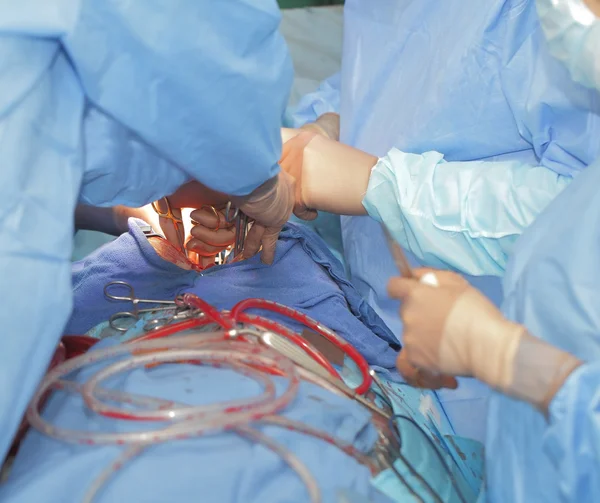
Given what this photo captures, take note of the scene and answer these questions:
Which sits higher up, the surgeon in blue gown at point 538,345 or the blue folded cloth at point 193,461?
the surgeon in blue gown at point 538,345

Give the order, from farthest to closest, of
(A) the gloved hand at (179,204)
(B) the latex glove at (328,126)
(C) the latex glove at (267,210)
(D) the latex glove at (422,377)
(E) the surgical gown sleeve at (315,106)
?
(E) the surgical gown sleeve at (315,106) → (B) the latex glove at (328,126) → (A) the gloved hand at (179,204) → (C) the latex glove at (267,210) → (D) the latex glove at (422,377)

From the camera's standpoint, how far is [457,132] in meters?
1.25

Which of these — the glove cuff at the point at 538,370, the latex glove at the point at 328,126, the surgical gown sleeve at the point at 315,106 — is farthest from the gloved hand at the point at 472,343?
the surgical gown sleeve at the point at 315,106

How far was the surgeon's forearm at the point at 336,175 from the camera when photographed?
116 cm

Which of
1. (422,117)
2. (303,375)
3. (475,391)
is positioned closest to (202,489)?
(303,375)

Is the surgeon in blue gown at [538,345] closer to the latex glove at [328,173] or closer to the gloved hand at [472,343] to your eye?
the gloved hand at [472,343]

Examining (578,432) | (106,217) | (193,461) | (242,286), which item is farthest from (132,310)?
(578,432)

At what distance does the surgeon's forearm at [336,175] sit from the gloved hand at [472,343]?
1.30 ft

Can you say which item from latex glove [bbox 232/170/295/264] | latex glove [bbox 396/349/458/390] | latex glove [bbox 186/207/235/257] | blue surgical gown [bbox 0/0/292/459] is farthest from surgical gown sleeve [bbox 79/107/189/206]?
latex glove [bbox 396/349/458/390]

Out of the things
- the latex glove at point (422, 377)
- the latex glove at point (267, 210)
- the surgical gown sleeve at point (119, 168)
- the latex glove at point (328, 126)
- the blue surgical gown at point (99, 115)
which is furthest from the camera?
the latex glove at point (328, 126)

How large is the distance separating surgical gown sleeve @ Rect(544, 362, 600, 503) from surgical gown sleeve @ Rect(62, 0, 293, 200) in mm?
450

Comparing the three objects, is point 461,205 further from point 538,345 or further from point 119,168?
point 119,168

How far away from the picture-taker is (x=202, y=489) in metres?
0.58

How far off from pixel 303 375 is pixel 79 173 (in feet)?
1.21
